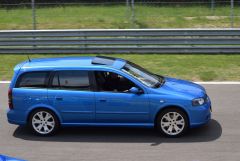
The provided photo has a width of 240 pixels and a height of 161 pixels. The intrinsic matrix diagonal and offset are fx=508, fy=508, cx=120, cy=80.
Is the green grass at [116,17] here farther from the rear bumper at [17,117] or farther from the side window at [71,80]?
the rear bumper at [17,117]

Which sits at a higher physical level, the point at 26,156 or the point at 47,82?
the point at 47,82

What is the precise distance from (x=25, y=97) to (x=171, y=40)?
8.83 m

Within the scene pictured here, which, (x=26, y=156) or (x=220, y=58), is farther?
(x=220, y=58)

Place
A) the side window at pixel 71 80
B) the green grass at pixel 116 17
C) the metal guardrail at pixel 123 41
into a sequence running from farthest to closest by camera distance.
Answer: the green grass at pixel 116 17 < the metal guardrail at pixel 123 41 < the side window at pixel 71 80

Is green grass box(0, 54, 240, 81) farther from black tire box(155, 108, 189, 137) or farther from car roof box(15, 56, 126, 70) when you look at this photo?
black tire box(155, 108, 189, 137)

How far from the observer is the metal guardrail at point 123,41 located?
17172mm

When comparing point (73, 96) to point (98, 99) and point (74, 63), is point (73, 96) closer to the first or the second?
point (98, 99)

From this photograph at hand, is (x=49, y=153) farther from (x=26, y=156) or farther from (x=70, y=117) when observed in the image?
(x=70, y=117)

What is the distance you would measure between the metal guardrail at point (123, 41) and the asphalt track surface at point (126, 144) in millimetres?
6884

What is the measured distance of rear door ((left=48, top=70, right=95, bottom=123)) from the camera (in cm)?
925

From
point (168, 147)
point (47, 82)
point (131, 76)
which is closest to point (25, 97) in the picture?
point (47, 82)

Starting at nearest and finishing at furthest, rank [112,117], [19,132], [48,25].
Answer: [112,117] → [19,132] → [48,25]

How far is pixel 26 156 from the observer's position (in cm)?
832

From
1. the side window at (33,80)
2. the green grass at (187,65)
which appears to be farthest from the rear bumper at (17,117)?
the green grass at (187,65)
